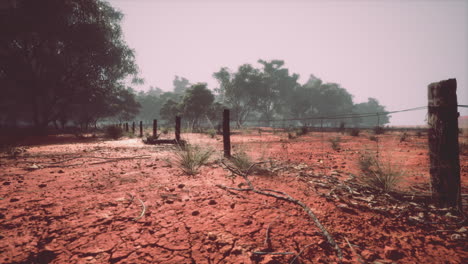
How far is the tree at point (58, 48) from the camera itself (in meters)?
12.6

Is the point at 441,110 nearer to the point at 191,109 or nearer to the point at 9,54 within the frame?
the point at 9,54

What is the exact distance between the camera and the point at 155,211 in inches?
82.1

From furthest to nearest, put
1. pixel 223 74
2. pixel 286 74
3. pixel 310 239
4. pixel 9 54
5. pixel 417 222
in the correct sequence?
1. pixel 286 74
2. pixel 223 74
3. pixel 9 54
4. pixel 417 222
5. pixel 310 239

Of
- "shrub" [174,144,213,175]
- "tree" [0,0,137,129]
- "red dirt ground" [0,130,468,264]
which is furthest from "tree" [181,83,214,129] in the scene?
"red dirt ground" [0,130,468,264]

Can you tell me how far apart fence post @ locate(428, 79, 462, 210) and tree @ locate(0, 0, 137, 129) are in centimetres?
1917

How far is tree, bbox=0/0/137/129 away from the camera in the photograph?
12.6 meters

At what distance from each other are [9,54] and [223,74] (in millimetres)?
25855

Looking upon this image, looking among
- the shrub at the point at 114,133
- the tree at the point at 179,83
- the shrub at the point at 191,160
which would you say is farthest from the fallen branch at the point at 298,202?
the tree at the point at 179,83

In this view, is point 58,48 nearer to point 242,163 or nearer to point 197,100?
point 197,100

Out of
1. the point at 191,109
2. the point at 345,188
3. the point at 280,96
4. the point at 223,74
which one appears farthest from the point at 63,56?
the point at 280,96

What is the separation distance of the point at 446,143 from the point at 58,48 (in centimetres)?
2225

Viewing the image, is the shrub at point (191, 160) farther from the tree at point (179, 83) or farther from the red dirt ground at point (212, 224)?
the tree at point (179, 83)

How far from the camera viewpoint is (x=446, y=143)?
214 cm

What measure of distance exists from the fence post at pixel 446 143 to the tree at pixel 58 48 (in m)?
19.2
